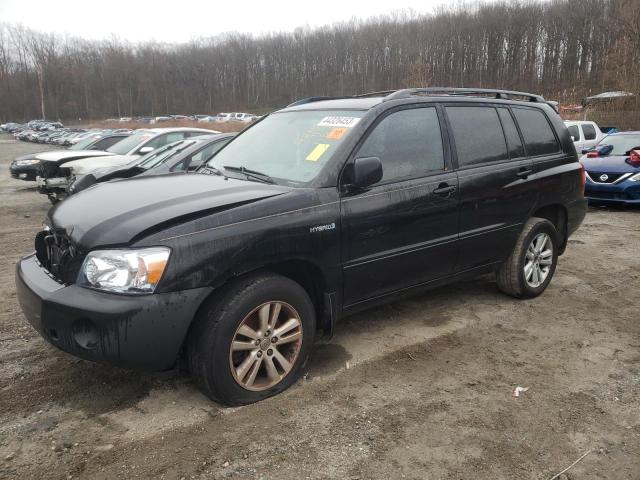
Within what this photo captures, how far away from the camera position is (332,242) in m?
3.26

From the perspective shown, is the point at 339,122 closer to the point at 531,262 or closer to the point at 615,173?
the point at 531,262

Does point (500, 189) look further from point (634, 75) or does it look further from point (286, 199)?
point (634, 75)

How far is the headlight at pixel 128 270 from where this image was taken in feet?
8.62

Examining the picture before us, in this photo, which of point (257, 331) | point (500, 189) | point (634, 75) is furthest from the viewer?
point (634, 75)

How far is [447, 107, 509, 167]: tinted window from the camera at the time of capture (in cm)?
409

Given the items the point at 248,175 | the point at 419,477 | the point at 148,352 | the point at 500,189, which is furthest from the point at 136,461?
the point at 500,189

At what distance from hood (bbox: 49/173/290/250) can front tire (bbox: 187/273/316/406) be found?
50 centimetres

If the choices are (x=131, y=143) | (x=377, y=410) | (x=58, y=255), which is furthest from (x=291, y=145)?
(x=131, y=143)

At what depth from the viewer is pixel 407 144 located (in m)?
3.77

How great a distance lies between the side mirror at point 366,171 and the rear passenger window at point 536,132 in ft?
6.94

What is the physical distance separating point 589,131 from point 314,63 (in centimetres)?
8758

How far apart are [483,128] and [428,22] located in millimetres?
84431

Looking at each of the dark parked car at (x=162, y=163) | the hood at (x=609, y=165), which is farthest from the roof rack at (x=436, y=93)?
the hood at (x=609, y=165)

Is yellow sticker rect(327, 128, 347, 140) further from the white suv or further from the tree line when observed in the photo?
the tree line
